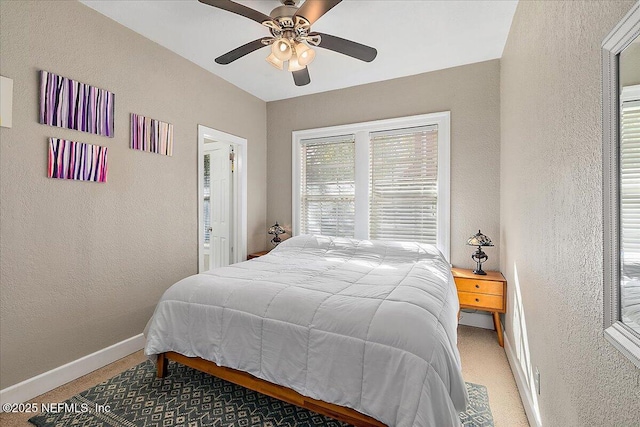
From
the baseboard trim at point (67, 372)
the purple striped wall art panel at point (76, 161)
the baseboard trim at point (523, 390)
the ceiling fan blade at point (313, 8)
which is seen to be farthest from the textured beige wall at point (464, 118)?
the baseboard trim at point (67, 372)

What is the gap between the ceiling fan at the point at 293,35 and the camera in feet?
6.39

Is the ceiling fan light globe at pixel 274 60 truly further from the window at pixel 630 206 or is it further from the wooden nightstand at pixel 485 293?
the wooden nightstand at pixel 485 293

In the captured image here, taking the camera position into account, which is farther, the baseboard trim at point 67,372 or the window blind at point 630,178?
the baseboard trim at point 67,372

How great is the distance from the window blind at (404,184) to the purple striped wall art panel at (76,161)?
A: 2.79m

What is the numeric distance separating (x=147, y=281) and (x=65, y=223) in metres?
0.88

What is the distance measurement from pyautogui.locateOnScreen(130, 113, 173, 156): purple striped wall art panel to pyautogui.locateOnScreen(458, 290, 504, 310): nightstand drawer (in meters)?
3.23

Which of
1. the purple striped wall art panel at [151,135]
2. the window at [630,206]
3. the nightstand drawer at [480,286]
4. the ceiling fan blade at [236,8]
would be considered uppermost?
the ceiling fan blade at [236,8]

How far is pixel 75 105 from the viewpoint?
229 centimetres

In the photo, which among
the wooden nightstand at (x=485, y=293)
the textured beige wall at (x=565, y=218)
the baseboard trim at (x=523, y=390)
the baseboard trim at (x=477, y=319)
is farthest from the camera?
the baseboard trim at (x=477, y=319)

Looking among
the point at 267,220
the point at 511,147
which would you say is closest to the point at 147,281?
the point at 267,220

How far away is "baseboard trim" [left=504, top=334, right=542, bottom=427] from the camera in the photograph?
1.72 m

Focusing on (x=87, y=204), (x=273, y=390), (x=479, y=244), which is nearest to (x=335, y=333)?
(x=273, y=390)

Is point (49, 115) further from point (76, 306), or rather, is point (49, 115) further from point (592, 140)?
point (592, 140)

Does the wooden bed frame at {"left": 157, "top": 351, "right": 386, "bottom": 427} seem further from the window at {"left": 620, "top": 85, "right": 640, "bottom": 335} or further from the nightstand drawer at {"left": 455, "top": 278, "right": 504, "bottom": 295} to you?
the nightstand drawer at {"left": 455, "top": 278, "right": 504, "bottom": 295}
